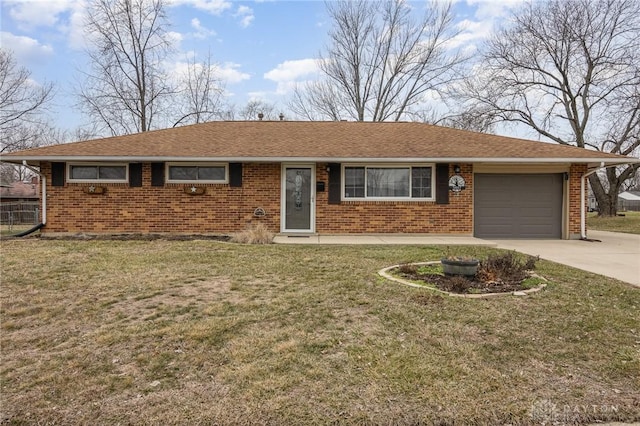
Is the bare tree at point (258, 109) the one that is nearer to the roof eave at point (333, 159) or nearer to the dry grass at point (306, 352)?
the roof eave at point (333, 159)

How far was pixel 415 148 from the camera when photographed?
1160 cm

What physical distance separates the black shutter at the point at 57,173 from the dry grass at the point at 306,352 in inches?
256

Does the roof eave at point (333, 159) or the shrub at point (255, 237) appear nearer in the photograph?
the shrub at point (255, 237)

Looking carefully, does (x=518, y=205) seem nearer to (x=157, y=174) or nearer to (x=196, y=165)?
(x=196, y=165)

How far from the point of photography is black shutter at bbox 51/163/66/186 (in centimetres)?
1127

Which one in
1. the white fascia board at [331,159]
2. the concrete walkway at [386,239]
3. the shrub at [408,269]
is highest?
the white fascia board at [331,159]

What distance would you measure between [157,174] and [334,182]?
16.3 feet

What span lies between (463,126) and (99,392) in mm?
26109

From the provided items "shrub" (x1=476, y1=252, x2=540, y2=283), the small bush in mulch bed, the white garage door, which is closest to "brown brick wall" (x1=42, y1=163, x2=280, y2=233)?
the white garage door

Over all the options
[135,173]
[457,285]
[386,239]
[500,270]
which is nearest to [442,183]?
[386,239]

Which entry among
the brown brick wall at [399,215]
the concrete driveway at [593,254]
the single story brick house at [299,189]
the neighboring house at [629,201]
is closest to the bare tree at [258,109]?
the single story brick house at [299,189]

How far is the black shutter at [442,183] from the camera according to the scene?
1139 centimetres

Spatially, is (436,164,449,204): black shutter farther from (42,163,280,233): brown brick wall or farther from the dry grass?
the dry grass

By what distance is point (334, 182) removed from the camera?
37.6 feet
